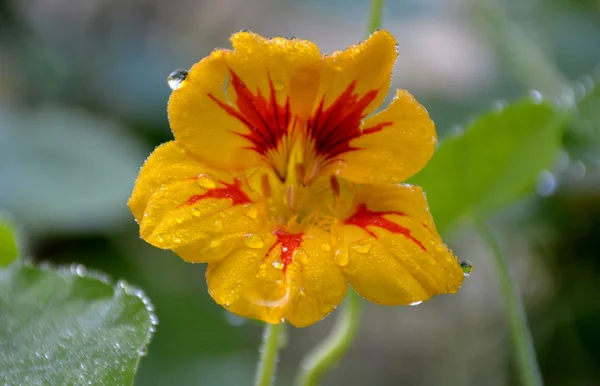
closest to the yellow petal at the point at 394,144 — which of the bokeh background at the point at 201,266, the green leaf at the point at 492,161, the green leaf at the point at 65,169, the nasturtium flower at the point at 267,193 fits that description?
the nasturtium flower at the point at 267,193

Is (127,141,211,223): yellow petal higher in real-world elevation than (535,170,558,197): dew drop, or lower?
higher

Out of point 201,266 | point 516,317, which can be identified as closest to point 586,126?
point 516,317

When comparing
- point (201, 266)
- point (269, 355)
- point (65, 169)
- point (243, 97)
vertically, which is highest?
point (243, 97)

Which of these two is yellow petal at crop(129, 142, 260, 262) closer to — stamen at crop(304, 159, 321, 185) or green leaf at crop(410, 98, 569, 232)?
stamen at crop(304, 159, 321, 185)

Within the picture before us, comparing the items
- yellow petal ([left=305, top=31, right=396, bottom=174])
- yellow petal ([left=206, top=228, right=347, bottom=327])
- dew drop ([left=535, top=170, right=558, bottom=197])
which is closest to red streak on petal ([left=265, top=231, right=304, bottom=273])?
yellow petal ([left=206, top=228, right=347, bottom=327])

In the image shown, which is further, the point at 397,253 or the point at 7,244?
the point at 7,244

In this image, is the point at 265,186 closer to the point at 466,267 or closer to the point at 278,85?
the point at 278,85
